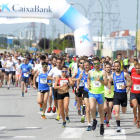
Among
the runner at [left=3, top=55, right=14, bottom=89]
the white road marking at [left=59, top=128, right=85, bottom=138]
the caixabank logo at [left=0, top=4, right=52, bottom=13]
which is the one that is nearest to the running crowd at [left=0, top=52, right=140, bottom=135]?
the white road marking at [left=59, top=128, right=85, bottom=138]

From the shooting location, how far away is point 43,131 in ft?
34.3

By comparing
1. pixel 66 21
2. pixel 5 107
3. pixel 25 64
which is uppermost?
pixel 66 21

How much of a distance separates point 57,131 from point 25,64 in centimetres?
1094

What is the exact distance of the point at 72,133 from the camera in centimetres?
1022

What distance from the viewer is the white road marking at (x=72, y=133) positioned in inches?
384

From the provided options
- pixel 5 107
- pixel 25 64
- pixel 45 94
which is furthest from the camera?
pixel 25 64

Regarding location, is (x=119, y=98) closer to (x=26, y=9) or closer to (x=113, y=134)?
(x=113, y=134)

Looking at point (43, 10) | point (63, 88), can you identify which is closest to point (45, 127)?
point (63, 88)

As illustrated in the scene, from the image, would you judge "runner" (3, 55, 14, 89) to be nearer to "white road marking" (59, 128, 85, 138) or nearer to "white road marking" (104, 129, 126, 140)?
"white road marking" (59, 128, 85, 138)

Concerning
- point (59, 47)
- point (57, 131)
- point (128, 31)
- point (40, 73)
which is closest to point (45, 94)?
point (40, 73)

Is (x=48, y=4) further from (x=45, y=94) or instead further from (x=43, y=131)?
(x=43, y=131)

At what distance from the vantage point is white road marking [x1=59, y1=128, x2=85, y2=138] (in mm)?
9758

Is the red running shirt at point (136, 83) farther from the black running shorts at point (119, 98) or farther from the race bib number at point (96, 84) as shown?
the race bib number at point (96, 84)

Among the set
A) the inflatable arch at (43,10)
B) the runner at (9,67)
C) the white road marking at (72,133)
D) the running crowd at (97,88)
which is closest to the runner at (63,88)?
the running crowd at (97,88)
